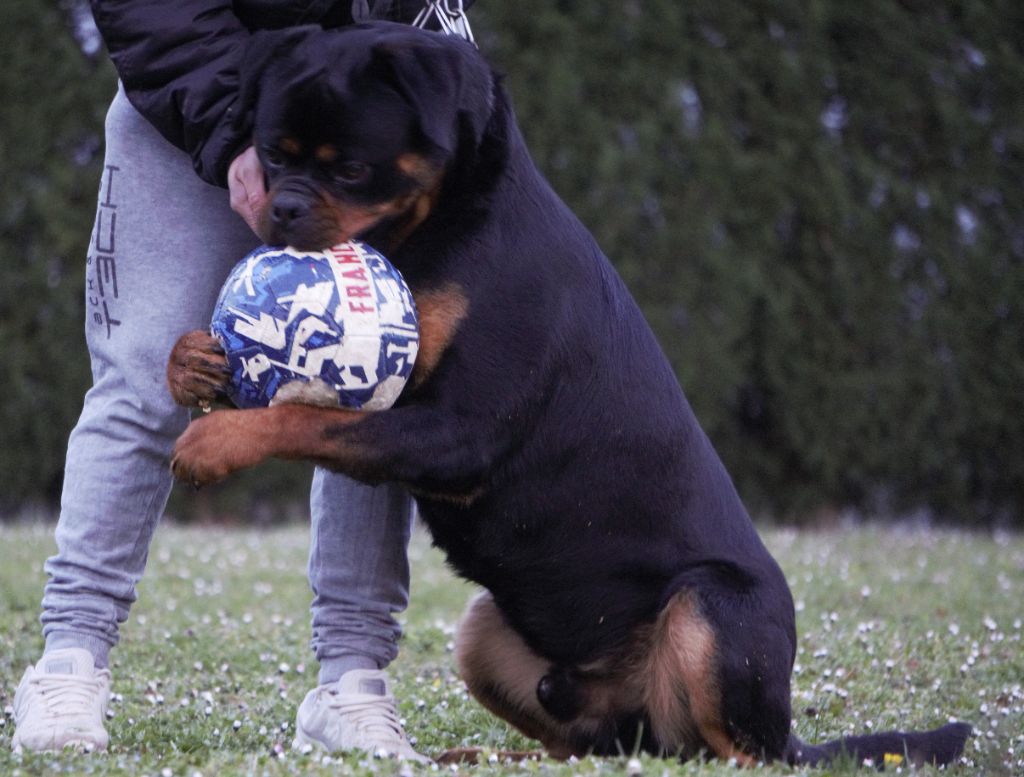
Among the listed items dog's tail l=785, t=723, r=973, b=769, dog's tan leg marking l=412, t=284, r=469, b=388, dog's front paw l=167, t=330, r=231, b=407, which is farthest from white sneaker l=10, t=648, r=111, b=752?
dog's tail l=785, t=723, r=973, b=769

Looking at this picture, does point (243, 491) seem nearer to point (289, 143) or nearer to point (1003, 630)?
point (1003, 630)

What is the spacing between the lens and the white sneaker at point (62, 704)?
3.34m

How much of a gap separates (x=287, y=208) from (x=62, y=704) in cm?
136

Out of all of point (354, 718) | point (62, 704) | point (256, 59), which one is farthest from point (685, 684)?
point (256, 59)

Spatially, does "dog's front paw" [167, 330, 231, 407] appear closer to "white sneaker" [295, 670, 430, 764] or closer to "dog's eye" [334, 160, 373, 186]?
"dog's eye" [334, 160, 373, 186]

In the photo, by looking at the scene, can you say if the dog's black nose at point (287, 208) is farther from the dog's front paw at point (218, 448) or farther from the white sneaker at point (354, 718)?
the white sneaker at point (354, 718)

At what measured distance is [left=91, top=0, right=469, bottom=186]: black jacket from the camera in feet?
11.2

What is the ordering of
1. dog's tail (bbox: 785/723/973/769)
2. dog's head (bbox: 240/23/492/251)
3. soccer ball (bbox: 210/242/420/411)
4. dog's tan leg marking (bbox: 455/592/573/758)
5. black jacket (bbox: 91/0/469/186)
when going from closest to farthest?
1. soccer ball (bbox: 210/242/420/411)
2. dog's head (bbox: 240/23/492/251)
3. black jacket (bbox: 91/0/469/186)
4. dog's tail (bbox: 785/723/973/769)
5. dog's tan leg marking (bbox: 455/592/573/758)

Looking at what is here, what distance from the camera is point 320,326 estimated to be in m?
3.16

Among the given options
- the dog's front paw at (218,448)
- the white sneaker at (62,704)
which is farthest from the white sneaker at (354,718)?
the dog's front paw at (218,448)

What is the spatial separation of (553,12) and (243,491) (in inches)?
154

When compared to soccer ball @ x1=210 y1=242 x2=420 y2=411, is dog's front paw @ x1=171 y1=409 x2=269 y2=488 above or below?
below

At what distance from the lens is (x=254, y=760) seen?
3.13 m

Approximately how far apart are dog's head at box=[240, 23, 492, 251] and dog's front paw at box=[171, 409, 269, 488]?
1.46ft
